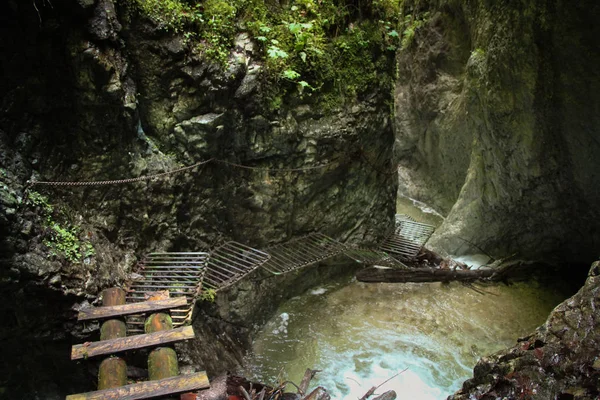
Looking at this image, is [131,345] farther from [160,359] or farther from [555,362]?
[555,362]

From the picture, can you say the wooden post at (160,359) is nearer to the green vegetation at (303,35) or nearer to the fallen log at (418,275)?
the green vegetation at (303,35)

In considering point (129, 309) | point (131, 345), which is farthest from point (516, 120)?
point (131, 345)

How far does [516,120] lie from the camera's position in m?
7.92

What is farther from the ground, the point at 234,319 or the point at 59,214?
the point at 59,214

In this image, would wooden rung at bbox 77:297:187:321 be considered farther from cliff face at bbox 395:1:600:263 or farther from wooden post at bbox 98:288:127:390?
cliff face at bbox 395:1:600:263

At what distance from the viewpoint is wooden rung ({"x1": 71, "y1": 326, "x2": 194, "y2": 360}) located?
3467 millimetres

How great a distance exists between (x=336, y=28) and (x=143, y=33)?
10.8 feet

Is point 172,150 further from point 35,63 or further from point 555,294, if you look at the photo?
point 555,294

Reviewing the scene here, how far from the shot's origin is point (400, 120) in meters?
14.1

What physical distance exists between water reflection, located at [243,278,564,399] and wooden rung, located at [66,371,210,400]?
9.10 feet

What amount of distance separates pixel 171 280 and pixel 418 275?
4.77 m

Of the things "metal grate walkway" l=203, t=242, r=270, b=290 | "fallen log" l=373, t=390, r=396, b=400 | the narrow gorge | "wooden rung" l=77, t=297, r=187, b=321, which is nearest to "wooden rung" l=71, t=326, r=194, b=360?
"wooden rung" l=77, t=297, r=187, b=321

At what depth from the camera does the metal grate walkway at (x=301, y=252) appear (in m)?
6.48

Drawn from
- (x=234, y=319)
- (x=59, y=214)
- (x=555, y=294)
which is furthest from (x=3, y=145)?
(x=555, y=294)
